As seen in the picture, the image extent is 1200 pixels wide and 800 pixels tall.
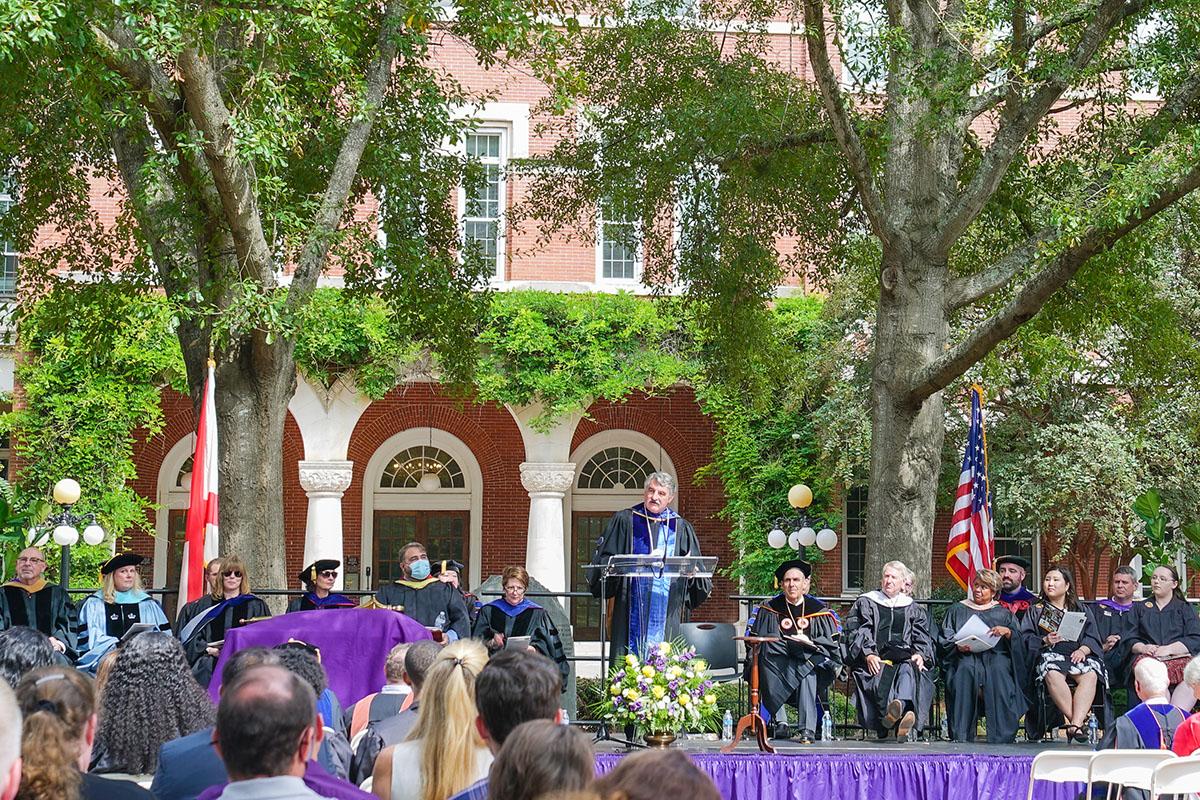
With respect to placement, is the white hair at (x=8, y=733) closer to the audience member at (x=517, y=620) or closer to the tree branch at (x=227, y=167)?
the tree branch at (x=227, y=167)

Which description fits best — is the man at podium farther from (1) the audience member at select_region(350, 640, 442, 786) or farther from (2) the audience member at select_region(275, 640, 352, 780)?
(2) the audience member at select_region(275, 640, 352, 780)

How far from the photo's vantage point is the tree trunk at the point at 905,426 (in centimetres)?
1285

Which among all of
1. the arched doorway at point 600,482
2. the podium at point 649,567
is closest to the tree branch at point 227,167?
the podium at point 649,567

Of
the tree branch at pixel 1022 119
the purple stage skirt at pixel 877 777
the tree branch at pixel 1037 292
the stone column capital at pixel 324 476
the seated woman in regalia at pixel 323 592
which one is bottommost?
the purple stage skirt at pixel 877 777

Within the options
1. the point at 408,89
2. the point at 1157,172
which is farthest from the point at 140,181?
the point at 1157,172

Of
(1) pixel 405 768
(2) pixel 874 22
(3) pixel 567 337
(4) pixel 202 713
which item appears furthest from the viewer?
(3) pixel 567 337

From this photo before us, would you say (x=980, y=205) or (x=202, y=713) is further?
(x=980, y=205)

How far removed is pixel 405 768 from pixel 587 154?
11244 millimetres

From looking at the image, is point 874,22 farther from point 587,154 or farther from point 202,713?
point 202,713

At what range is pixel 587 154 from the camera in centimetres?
1513

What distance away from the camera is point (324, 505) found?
2222 centimetres

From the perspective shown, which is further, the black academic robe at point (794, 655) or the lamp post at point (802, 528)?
the lamp post at point (802, 528)

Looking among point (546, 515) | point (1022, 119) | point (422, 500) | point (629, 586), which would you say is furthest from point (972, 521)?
point (422, 500)

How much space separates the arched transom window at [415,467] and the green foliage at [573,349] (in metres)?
3.57
